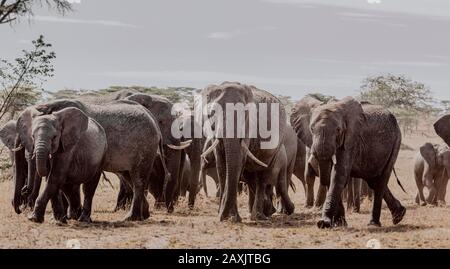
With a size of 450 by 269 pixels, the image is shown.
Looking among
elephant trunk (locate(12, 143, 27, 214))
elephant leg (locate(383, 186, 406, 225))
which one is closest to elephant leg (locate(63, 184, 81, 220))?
elephant trunk (locate(12, 143, 27, 214))

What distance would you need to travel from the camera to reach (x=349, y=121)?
40.7ft

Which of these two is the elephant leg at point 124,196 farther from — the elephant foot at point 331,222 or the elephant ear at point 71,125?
the elephant foot at point 331,222

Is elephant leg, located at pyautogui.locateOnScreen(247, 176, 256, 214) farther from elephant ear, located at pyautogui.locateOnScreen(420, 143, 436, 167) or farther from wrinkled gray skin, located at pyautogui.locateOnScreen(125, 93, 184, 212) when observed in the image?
elephant ear, located at pyautogui.locateOnScreen(420, 143, 436, 167)

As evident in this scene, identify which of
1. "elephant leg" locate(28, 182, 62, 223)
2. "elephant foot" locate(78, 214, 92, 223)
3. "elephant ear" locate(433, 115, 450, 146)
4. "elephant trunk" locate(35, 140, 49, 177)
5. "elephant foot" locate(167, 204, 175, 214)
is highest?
"elephant ear" locate(433, 115, 450, 146)

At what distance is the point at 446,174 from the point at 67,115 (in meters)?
12.8

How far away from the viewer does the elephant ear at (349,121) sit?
12352 mm

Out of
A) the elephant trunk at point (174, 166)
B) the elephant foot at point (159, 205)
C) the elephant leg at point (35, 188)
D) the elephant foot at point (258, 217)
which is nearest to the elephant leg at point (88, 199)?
the elephant leg at point (35, 188)

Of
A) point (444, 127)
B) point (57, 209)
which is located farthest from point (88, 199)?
point (444, 127)

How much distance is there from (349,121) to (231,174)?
2.03 metres

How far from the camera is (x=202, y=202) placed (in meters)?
19.1

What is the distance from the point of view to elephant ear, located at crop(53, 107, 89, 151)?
1250 cm
